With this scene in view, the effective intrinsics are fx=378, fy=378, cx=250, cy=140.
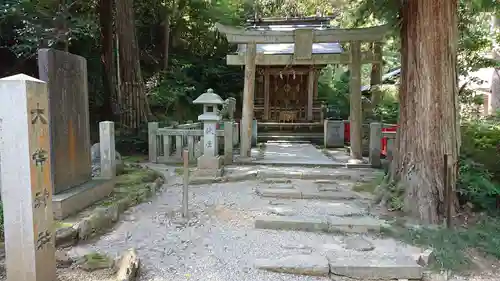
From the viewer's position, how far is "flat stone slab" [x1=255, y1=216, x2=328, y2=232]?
16.7 ft

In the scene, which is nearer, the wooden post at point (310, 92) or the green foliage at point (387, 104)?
the green foliage at point (387, 104)

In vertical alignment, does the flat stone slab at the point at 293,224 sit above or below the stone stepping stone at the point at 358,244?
above

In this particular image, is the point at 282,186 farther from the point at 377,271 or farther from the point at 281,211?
the point at 377,271

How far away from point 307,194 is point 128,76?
7.70 meters

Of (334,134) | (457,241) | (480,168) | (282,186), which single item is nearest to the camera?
(457,241)

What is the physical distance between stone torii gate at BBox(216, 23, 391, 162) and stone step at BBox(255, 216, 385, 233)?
14.9 ft

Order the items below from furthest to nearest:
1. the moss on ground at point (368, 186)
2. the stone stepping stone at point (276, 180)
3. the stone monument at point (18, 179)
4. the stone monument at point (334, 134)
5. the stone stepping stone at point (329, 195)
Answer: the stone monument at point (334, 134) → the stone stepping stone at point (276, 180) → the moss on ground at point (368, 186) → the stone stepping stone at point (329, 195) → the stone monument at point (18, 179)

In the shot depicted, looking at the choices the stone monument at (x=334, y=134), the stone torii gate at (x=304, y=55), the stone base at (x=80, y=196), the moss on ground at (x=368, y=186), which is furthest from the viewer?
the stone monument at (x=334, y=134)

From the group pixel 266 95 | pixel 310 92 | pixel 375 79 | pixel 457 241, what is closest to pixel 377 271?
pixel 457 241

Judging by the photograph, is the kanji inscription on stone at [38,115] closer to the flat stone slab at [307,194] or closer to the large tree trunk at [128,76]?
the flat stone slab at [307,194]

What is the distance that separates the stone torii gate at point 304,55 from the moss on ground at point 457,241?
4614 millimetres

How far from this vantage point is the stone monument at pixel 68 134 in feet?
15.8

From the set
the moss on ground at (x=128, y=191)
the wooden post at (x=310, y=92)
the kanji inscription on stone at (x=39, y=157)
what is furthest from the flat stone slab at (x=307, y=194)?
the wooden post at (x=310, y=92)

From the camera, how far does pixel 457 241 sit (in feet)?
14.8
